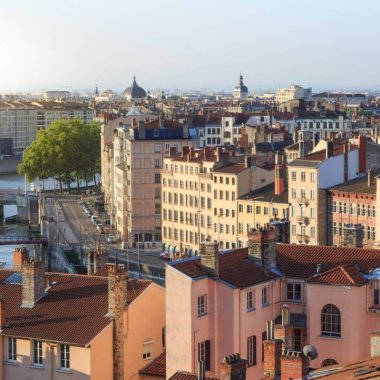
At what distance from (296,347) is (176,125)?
3918 cm

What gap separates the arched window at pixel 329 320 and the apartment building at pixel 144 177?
34044 millimetres

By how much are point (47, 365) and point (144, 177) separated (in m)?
36.1

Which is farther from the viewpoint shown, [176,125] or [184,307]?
[176,125]

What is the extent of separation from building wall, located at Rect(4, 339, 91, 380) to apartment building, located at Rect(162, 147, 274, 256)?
26838 millimetres

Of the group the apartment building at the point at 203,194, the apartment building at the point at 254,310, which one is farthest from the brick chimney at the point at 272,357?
the apartment building at the point at 203,194

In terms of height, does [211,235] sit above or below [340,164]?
below

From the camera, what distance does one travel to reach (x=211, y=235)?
4741 cm

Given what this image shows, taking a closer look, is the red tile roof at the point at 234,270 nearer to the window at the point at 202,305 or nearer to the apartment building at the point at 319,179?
the window at the point at 202,305

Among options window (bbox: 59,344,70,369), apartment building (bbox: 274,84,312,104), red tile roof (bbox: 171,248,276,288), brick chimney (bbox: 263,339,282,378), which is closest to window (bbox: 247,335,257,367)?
red tile roof (bbox: 171,248,276,288)

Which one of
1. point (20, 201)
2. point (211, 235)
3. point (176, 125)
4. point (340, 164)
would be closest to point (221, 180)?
point (211, 235)

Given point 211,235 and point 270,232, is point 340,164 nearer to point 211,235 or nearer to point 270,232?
point 211,235

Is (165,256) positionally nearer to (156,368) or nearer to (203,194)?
(203,194)

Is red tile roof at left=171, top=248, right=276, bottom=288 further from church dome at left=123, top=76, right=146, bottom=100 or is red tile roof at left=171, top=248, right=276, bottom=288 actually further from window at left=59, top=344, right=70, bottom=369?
church dome at left=123, top=76, right=146, bottom=100

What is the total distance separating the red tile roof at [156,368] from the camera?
736 inches
